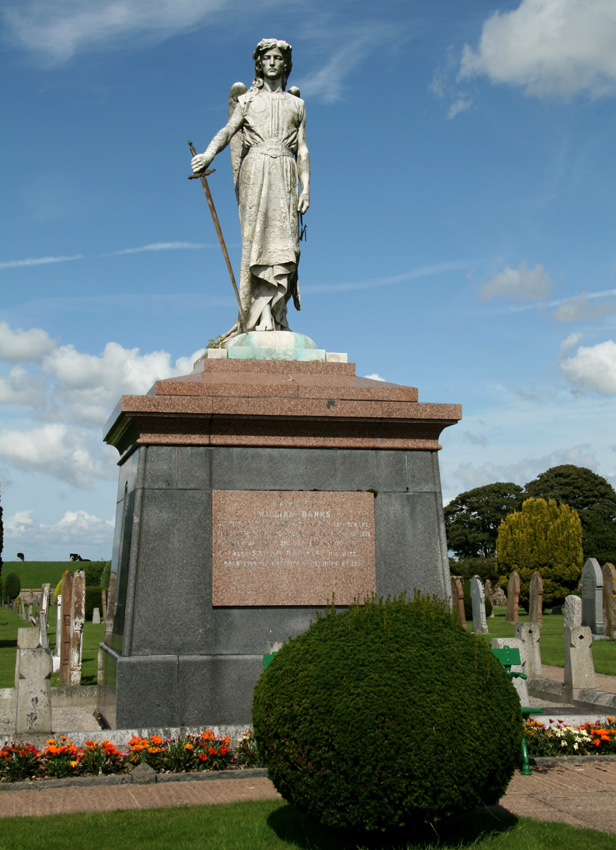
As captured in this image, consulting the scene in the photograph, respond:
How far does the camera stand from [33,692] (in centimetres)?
788

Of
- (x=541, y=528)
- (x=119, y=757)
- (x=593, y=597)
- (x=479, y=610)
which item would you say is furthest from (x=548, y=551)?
(x=119, y=757)

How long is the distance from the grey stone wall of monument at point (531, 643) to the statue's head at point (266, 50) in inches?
326

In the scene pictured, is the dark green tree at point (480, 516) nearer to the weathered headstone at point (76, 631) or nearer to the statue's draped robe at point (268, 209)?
the weathered headstone at point (76, 631)

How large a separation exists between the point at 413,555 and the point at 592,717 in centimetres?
228

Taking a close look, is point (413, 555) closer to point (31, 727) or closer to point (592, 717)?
point (592, 717)

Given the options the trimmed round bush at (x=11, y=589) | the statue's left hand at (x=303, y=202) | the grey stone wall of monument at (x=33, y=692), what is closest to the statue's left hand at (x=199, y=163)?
the statue's left hand at (x=303, y=202)

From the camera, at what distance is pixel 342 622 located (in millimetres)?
5395

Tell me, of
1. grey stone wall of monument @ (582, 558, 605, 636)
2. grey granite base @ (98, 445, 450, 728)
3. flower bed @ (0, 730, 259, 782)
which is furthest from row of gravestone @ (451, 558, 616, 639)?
flower bed @ (0, 730, 259, 782)

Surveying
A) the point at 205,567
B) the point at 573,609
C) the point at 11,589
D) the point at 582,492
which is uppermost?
the point at 582,492

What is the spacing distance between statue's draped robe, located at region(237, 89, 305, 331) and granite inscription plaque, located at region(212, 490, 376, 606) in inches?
108

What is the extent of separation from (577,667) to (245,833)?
264 inches

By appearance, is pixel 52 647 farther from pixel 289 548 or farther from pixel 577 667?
pixel 289 548

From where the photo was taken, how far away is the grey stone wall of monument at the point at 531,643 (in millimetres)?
12953

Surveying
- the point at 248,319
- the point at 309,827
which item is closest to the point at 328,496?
the point at 248,319
